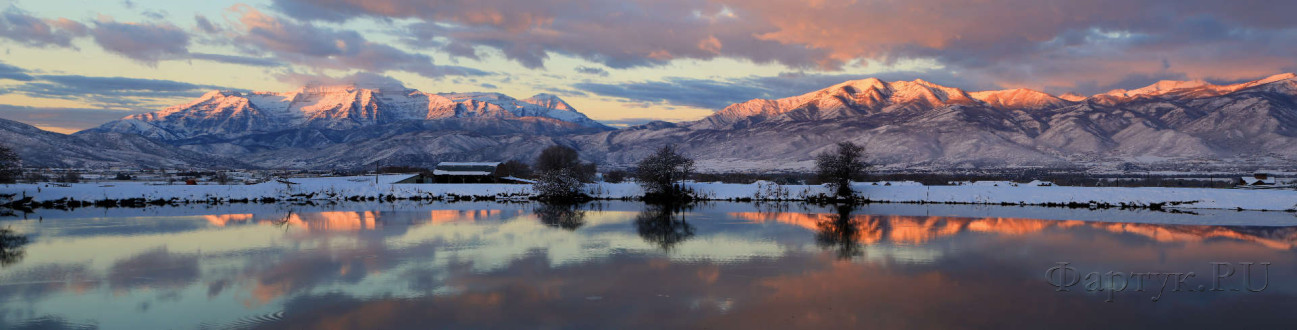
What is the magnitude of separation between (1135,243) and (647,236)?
21732 mm

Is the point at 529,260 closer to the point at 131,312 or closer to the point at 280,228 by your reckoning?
the point at 131,312

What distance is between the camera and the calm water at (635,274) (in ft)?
56.8

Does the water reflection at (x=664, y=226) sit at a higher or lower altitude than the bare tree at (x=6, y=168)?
lower

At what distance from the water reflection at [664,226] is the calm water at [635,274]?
304 millimetres

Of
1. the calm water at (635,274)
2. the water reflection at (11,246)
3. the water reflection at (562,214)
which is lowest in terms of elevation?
the water reflection at (11,246)

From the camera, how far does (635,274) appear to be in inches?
908

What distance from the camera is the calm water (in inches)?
682

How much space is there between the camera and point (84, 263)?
2553cm

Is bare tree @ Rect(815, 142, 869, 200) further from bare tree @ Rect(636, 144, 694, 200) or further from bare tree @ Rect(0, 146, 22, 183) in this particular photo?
bare tree @ Rect(0, 146, 22, 183)

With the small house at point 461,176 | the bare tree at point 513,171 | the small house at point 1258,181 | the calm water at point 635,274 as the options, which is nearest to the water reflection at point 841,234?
the calm water at point 635,274

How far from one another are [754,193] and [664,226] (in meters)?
29.6

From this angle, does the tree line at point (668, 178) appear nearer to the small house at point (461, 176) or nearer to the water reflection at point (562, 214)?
the water reflection at point (562, 214)

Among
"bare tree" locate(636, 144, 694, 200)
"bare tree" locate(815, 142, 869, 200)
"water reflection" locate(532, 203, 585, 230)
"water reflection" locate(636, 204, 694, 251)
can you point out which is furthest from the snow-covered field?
"water reflection" locate(636, 204, 694, 251)

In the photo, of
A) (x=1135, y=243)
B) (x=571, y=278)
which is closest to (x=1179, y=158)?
(x=1135, y=243)
